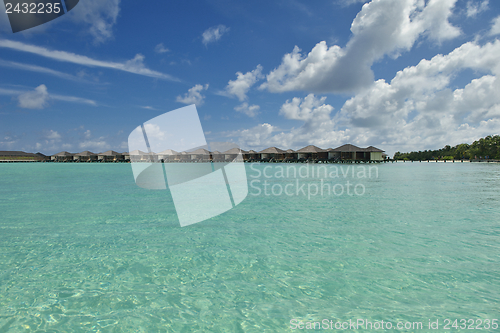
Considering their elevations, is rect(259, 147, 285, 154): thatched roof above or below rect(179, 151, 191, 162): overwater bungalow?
above

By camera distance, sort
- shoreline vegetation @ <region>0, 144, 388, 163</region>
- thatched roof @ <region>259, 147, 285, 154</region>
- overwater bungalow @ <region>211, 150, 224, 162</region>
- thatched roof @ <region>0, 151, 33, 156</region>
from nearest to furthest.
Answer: shoreline vegetation @ <region>0, 144, 388, 163</region> → thatched roof @ <region>259, 147, 285, 154</region> → overwater bungalow @ <region>211, 150, 224, 162</region> → thatched roof @ <region>0, 151, 33, 156</region>

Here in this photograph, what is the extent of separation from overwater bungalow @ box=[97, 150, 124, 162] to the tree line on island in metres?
117

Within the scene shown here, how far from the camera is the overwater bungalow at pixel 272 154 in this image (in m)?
81.1

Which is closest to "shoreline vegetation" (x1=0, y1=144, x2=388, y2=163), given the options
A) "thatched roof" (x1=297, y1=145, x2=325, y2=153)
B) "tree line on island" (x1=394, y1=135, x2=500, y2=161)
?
"thatched roof" (x1=297, y1=145, x2=325, y2=153)

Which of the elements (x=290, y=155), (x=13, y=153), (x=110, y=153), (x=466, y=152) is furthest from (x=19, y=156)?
(x=466, y=152)

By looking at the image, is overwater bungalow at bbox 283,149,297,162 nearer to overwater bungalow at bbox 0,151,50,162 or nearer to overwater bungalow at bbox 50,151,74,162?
overwater bungalow at bbox 50,151,74,162

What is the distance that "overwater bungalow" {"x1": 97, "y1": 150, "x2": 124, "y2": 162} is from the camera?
98938mm

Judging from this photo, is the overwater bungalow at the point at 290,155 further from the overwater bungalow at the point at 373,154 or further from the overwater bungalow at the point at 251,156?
the overwater bungalow at the point at 373,154

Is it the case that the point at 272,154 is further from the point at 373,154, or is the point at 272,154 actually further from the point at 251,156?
the point at 373,154

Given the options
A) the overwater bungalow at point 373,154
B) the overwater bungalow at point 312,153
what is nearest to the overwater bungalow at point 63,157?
the overwater bungalow at point 312,153

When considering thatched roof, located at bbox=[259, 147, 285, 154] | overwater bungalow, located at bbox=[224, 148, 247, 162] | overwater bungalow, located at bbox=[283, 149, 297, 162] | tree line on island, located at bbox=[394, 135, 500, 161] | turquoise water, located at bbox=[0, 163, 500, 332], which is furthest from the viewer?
overwater bungalow, located at bbox=[224, 148, 247, 162]

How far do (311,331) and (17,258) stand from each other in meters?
6.12

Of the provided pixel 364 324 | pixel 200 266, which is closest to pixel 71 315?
pixel 200 266

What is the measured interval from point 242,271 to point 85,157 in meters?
119
